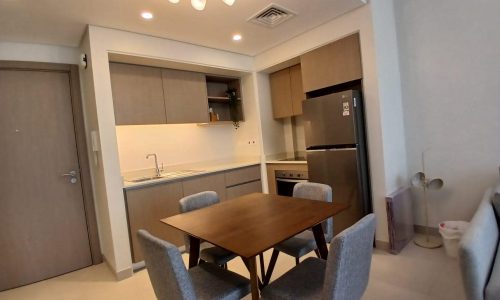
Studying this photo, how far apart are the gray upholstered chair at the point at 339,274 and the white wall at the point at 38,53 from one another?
3.09 meters

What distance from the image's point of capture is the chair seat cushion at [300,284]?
50.5 inches

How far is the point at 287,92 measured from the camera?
3656 millimetres

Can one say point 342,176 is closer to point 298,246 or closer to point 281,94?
point 298,246

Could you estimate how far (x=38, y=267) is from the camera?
8.82 feet

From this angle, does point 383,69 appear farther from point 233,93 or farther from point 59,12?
point 59,12

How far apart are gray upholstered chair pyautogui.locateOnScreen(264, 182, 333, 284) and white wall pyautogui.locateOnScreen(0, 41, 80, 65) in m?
2.82

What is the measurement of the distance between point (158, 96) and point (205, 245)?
1.84 metres

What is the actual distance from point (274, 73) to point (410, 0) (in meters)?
1.80

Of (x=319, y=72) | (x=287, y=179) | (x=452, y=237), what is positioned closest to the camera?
(x=452, y=237)

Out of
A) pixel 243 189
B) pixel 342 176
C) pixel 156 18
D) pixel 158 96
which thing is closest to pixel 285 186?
pixel 243 189

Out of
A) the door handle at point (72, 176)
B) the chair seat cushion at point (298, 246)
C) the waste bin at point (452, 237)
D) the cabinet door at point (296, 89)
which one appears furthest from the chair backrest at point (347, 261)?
the door handle at point (72, 176)

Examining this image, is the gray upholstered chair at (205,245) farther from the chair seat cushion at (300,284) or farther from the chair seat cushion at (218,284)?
the chair seat cushion at (300,284)

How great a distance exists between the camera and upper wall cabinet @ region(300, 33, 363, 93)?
266 cm

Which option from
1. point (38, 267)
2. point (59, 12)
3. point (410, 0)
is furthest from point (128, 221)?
point (410, 0)
